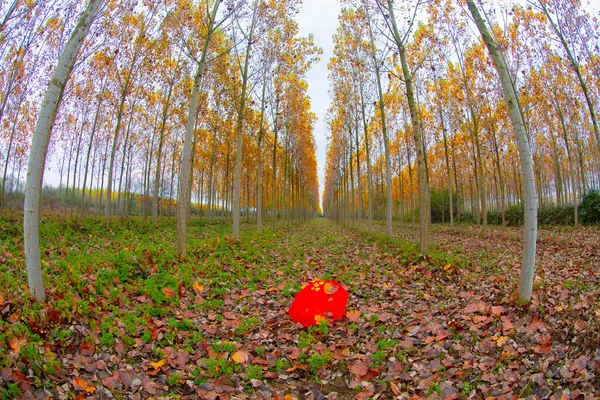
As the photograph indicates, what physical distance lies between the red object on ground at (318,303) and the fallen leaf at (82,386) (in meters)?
2.64

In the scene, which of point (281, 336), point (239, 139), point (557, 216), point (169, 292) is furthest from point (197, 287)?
point (557, 216)

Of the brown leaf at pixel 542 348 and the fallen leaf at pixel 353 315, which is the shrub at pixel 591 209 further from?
the fallen leaf at pixel 353 315

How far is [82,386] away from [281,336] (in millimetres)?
2257

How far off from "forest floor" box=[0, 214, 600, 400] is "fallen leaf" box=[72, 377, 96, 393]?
0.02 metres

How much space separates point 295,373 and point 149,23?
13941 millimetres

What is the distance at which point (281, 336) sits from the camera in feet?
14.4

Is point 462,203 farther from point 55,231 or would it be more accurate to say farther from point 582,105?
point 55,231

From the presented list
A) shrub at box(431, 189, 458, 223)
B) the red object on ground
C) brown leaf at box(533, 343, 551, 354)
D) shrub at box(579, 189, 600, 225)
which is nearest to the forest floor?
brown leaf at box(533, 343, 551, 354)

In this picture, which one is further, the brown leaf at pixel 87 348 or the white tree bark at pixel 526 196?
the white tree bark at pixel 526 196

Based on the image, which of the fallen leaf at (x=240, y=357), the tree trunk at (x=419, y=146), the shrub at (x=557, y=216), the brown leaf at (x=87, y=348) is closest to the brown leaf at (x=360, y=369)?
the fallen leaf at (x=240, y=357)

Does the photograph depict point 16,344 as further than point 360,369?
No

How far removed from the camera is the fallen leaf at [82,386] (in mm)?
2824

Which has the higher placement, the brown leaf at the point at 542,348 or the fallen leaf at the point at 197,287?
the fallen leaf at the point at 197,287

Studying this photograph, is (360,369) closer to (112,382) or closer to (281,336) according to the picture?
(281,336)
